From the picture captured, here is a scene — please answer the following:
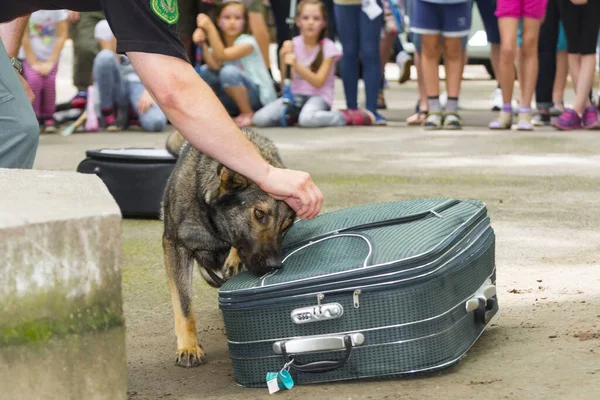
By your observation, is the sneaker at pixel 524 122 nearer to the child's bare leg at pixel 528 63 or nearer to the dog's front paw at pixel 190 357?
the child's bare leg at pixel 528 63

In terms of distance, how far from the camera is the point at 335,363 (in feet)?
11.1

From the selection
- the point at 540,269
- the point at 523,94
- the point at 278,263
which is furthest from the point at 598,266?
the point at 523,94

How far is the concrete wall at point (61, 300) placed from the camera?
282 cm

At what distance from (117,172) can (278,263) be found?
10.6 feet

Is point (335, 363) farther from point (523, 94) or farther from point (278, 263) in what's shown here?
point (523, 94)

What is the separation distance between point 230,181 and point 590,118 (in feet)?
24.0

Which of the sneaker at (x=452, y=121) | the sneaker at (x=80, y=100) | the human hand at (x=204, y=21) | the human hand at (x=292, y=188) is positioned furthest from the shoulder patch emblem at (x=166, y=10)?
the sneaker at (x=80, y=100)

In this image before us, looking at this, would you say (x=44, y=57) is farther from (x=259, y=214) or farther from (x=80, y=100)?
(x=259, y=214)

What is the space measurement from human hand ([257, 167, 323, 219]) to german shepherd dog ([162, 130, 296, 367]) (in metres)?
0.25

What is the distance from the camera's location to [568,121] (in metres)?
10.4

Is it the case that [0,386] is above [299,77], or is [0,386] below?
above

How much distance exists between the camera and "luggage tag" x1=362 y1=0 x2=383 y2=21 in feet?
36.1

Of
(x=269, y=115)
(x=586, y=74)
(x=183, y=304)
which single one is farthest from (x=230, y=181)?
(x=269, y=115)

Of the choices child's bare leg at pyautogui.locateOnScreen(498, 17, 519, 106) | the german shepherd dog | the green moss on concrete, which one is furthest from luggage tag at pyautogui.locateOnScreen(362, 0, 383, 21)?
the green moss on concrete
